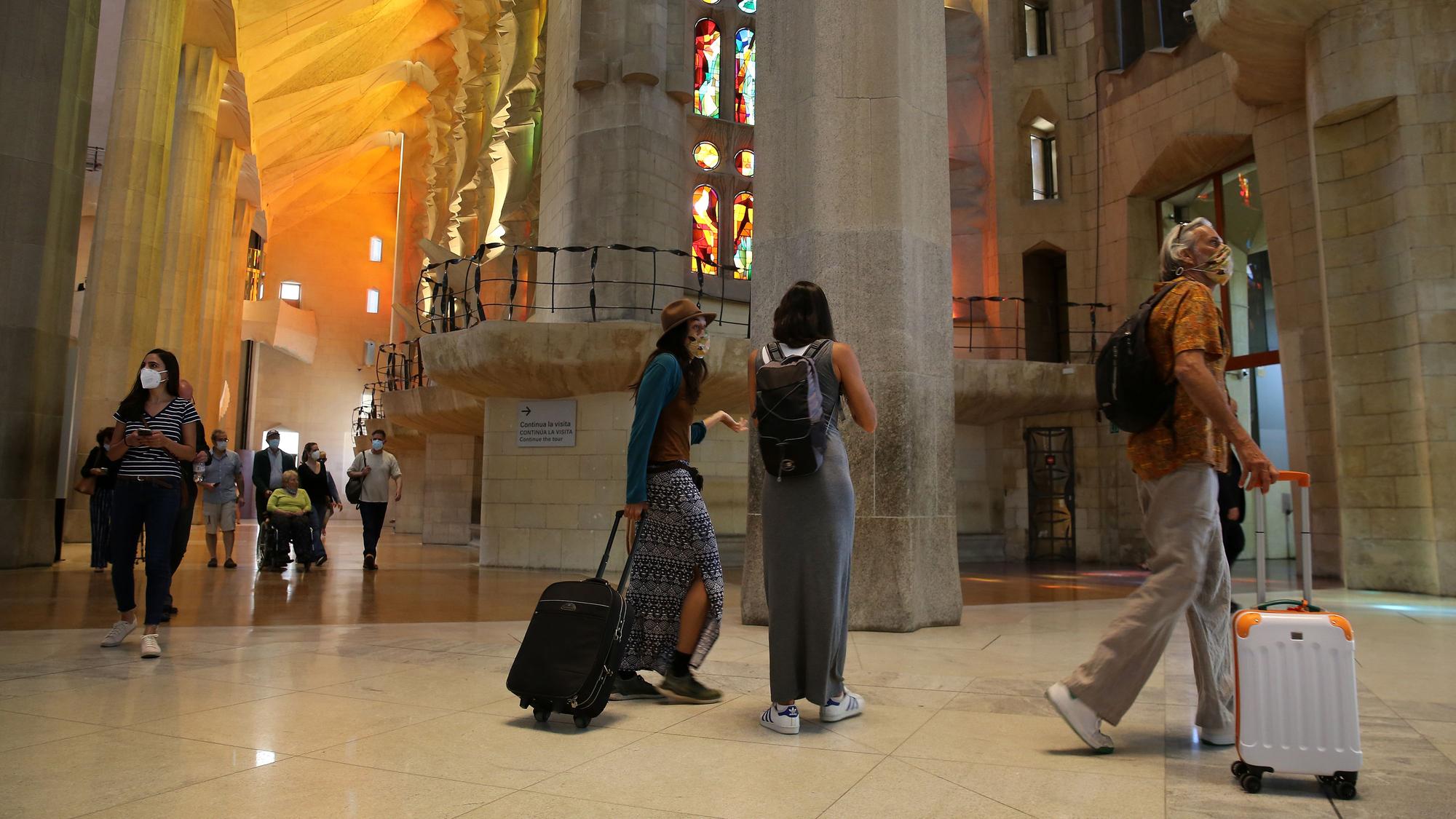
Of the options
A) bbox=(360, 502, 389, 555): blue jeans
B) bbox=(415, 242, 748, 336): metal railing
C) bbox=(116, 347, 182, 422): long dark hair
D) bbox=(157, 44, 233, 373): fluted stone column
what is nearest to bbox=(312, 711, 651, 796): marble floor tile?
bbox=(116, 347, 182, 422): long dark hair

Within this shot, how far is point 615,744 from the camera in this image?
3166 mm

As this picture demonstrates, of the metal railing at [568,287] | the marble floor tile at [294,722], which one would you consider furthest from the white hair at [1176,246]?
the metal railing at [568,287]

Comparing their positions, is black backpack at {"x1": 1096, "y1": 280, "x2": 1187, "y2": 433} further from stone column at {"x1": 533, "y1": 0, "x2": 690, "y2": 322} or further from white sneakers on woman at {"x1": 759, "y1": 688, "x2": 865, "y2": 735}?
stone column at {"x1": 533, "y1": 0, "x2": 690, "y2": 322}

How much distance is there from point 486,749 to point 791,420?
146cm

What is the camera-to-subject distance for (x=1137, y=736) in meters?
3.28

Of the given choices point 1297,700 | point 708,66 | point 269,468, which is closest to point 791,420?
point 1297,700

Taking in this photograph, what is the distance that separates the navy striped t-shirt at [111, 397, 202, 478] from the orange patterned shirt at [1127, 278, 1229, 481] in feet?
15.2

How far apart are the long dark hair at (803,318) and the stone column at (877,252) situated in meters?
2.37

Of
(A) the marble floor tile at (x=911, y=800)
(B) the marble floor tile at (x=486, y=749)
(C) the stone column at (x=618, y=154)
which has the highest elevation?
(C) the stone column at (x=618, y=154)

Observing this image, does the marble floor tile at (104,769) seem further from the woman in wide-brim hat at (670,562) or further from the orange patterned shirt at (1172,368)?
the orange patterned shirt at (1172,368)

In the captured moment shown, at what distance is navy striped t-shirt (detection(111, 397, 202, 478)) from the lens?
502 cm

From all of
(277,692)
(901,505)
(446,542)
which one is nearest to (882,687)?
(901,505)

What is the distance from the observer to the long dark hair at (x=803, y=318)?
3498 mm

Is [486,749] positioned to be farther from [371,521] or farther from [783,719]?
[371,521]
